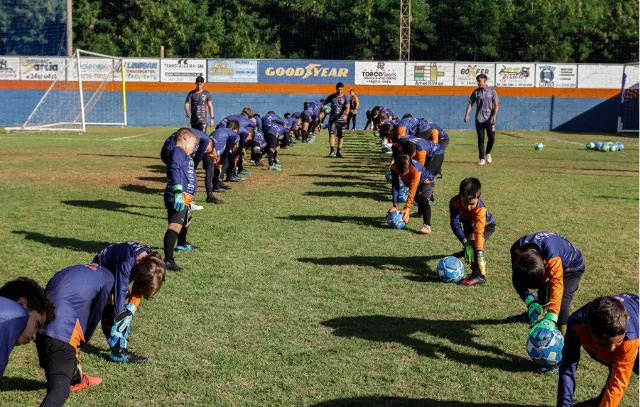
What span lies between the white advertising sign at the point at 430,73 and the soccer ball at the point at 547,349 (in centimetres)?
3321

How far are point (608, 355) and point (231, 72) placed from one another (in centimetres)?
3535

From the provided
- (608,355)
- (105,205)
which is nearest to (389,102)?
(105,205)

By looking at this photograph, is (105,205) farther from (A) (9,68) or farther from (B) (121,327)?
(A) (9,68)

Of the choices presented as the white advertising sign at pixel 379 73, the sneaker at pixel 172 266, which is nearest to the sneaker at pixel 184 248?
the sneaker at pixel 172 266

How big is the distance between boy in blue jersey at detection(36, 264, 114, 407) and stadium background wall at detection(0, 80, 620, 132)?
111 feet

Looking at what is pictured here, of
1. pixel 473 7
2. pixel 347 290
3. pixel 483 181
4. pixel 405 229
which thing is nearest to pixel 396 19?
pixel 473 7

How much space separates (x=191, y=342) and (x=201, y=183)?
1026cm

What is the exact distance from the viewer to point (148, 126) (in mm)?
38844

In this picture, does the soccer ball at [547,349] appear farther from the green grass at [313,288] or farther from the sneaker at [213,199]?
the sneaker at [213,199]

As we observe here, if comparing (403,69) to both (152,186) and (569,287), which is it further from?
(569,287)

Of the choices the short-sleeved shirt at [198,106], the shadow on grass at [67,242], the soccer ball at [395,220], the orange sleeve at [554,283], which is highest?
the short-sleeved shirt at [198,106]

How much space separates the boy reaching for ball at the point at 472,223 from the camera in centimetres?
791

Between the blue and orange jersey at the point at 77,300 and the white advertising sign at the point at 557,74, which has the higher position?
the white advertising sign at the point at 557,74

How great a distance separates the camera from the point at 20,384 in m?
5.40
